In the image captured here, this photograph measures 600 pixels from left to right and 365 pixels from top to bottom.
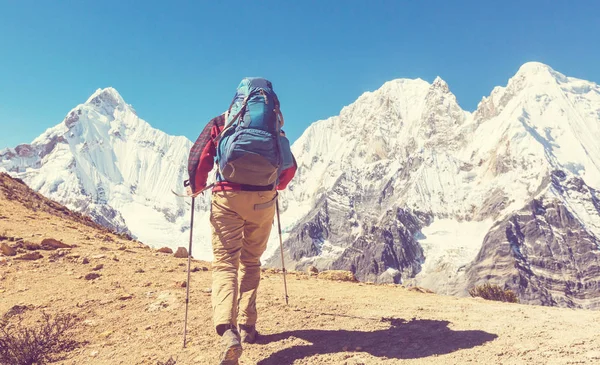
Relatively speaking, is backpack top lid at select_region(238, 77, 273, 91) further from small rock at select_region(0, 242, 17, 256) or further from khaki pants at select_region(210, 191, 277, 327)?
small rock at select_region(0, 242, 17, 256)

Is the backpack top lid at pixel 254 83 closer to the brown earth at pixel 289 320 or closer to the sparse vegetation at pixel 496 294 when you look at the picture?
the brown earth at pixel 289 320

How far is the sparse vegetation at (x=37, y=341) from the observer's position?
5516 millimetres

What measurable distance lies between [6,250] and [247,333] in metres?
7.30

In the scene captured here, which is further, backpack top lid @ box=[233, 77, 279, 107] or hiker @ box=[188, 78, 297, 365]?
backpack top lid @ box=[233, 77, 279, 107]

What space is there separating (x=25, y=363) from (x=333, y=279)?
7469 millimetres

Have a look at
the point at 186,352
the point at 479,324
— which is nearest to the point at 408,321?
the point at 479,324

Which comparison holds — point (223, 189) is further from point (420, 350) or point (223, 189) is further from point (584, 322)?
point (584, 322)

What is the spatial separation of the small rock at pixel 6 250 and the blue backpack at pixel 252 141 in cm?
722

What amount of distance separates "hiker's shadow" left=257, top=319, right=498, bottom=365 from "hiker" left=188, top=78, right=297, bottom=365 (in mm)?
660

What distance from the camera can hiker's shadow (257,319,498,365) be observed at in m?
5.28

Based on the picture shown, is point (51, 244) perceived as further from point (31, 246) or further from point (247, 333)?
point (247, 333)

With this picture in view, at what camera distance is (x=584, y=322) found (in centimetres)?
621

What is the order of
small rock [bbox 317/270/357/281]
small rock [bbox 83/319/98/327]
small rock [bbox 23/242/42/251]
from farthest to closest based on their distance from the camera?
small rock [bbox 317/270/357/281] < small rock [bbox 23/242/42/251] < small rock [bbox 83/319/98/327]

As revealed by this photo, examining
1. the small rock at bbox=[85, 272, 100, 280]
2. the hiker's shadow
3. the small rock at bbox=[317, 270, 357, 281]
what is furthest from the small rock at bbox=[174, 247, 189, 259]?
the hiker's shadow
